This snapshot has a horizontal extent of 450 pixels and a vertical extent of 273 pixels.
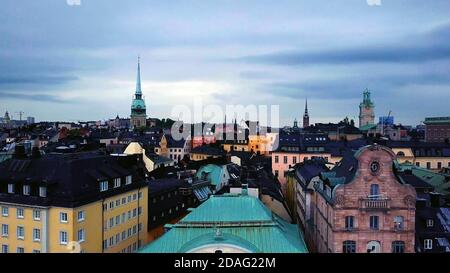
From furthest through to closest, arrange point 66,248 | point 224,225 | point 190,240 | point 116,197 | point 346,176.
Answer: point 116,197
point 346,176
point 66,248
point 224,225
point 190,240

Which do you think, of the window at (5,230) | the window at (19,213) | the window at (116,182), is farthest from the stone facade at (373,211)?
the window at (5,230)

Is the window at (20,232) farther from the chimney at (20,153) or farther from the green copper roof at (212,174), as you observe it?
the green copper roof at (212,174)

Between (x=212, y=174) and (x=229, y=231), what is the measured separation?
2099cm

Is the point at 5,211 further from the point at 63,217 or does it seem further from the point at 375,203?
the point at 375,203

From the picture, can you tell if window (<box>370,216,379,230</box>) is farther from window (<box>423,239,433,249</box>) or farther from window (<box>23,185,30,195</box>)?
window (<box>23,185,30,195</box>)

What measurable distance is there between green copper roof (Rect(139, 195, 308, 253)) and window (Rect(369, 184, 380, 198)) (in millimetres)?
3837

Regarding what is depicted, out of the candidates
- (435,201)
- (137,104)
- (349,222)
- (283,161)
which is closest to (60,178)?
(349,222)

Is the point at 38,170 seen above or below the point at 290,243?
above

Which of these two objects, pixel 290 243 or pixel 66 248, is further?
pixel 66 248

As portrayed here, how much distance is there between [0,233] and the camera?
18500 mm

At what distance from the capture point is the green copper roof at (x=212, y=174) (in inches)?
1334
